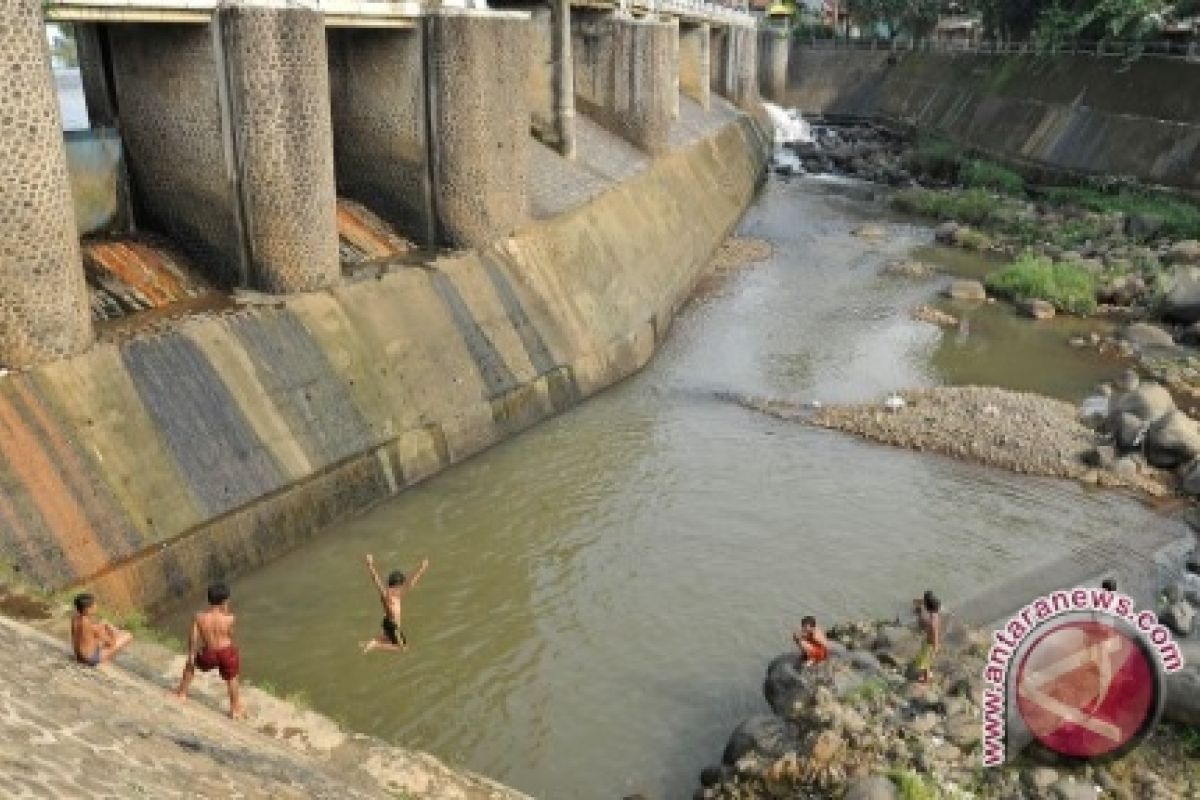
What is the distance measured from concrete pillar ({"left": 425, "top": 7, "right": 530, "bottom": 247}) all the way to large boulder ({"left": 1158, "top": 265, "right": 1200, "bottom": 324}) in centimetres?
1737

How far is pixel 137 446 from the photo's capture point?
14.0 meters

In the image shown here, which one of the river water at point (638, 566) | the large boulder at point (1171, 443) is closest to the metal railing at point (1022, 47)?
the river water at point (638, 566)

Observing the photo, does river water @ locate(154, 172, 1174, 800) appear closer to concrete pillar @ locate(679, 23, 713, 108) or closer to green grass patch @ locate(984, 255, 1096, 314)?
green grass patch @ locate(984, 255, 1096, 314)

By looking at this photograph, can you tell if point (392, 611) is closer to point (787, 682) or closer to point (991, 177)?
point (787, 682)

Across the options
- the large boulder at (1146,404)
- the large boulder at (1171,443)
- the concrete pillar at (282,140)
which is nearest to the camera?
the concrete pillar at (282,140)

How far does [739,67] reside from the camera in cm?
6269

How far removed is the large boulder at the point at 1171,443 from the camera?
19.4 m

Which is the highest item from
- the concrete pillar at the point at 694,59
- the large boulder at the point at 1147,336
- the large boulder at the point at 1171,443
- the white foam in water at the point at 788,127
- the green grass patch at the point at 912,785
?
the concrete pillar at the point at 694,59

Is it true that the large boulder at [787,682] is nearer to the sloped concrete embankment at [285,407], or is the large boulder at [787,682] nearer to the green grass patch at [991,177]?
the sloped concrete embankment at [285,407]

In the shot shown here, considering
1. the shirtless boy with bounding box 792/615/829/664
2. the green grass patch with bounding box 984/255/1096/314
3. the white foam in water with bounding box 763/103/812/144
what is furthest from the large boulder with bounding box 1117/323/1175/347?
the white foam in water with bounding box 763/103/812/144

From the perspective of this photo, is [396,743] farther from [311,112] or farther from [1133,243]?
[1133,243]

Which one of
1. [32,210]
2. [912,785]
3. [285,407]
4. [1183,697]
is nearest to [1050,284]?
[1183,697]

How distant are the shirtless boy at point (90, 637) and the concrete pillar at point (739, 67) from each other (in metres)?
56.3

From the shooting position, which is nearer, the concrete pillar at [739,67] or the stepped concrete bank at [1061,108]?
the stepped concrete bank at [1061,108]
